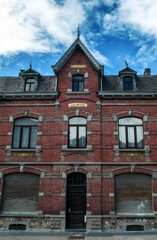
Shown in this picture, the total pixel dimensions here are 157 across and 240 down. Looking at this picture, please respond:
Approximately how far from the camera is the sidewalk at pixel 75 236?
38.9ft

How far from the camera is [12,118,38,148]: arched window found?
1545cm

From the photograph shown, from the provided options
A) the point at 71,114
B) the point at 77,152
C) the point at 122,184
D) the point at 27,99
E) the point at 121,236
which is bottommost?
the point at 121,236

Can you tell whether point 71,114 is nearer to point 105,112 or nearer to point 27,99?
point 105,112

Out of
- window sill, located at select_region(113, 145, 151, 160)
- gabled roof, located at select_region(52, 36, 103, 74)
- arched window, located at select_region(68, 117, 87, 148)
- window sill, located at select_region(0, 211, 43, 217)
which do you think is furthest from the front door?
gabled roof, located at select_region(52, 36, 103, 74)

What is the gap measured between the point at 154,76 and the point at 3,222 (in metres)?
15.8

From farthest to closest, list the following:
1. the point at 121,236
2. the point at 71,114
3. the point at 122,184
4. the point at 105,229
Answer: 1. the point at 71,114
2. the point at 122,184
3. the point at 105,229
4. the point at 121,236

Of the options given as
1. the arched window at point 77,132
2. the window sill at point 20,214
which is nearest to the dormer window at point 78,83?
the arched window at point 77,132

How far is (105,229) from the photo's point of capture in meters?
13.4

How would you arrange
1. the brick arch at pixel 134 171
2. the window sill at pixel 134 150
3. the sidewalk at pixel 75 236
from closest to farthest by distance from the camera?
the sidewalk at pixel 75 236
the brick arch at pixel 134 171
the window sill at pixel 134 150

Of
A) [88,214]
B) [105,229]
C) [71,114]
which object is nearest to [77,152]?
[71,114]

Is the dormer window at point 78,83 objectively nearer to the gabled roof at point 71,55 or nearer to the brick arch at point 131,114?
the gabled roof at point 71,55

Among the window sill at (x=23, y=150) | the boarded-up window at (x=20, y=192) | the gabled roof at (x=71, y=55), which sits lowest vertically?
the boarded-up window at (x=20, y=192)

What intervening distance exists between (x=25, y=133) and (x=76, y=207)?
6187mm

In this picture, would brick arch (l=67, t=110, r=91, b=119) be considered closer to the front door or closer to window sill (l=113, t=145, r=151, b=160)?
window sill (l=113, t=145, r=151, b=160)
